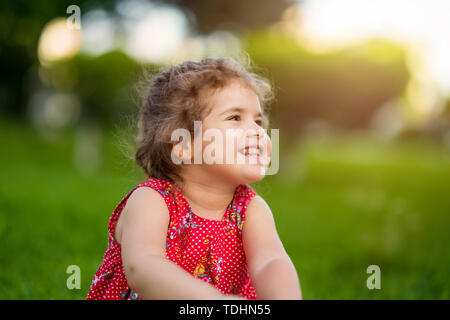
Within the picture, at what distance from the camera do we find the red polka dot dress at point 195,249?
2.10 m

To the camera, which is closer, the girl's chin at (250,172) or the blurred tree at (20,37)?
the girl's chin at (250,172)

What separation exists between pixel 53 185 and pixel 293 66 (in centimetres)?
499

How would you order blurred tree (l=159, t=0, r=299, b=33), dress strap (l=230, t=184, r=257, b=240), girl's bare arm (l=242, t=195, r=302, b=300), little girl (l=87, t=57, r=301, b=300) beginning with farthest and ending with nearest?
1. blurred tree (l=159, t=0, r=299, b=33)
2. dress strap (l=230, t=184, r=257, b=240)
3. little girl (l=87, t=57, r=301, b=300)
4. girl's bare arm (l=242, t=195, r=302, b=300)

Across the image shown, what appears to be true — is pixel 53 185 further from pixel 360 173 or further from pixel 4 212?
pixel 360 173

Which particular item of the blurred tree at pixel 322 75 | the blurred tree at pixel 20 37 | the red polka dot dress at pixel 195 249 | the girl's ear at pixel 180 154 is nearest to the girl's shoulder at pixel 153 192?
the red polka dot dress at pixel 195 249

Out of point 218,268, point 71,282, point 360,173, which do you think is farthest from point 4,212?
point 360,173

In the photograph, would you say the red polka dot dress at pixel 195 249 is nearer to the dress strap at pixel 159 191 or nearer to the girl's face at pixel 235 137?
the dress strap at pixel 159 191

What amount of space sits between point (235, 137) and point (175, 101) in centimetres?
39

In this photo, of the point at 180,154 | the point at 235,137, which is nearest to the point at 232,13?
the point at 180,154

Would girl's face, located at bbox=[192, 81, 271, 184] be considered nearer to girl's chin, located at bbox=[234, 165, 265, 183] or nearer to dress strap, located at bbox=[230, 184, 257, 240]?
girl's chin, located at bbox=[234, 165, 265, 183]

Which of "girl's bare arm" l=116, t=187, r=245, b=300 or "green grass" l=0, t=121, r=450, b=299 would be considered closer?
"girl's bare arm" l=116, t=187, r=245, b=300

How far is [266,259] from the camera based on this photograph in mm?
2031

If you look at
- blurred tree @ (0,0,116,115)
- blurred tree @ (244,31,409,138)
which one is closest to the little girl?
blurred tree @ (244,31,409,138)

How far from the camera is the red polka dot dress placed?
2.10 metres
